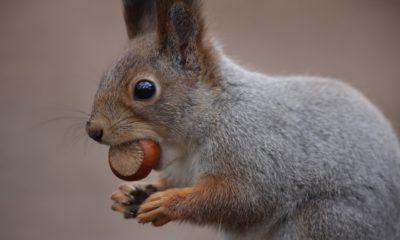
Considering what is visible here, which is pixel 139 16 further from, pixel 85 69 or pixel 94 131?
pixel 85 69

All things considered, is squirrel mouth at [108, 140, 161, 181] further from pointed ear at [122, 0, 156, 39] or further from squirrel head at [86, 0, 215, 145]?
pointed ear at [122, 0, 156, 39]

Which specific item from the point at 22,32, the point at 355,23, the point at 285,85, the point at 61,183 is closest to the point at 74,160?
the point at 61,183

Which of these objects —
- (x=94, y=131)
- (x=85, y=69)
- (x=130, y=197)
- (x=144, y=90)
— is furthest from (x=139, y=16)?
(x=85, y=69)

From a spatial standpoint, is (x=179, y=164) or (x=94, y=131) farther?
(x=179, y=164)

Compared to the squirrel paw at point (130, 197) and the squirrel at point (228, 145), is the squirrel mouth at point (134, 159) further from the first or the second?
the squirrel paw at point (130, 197)

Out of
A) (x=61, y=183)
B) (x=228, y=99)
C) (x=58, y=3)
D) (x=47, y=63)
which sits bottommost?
(x=61, y=183)

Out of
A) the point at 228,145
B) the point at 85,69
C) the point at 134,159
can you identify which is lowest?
the point at 134,159

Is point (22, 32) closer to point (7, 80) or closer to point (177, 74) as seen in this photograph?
point (7, 80)
